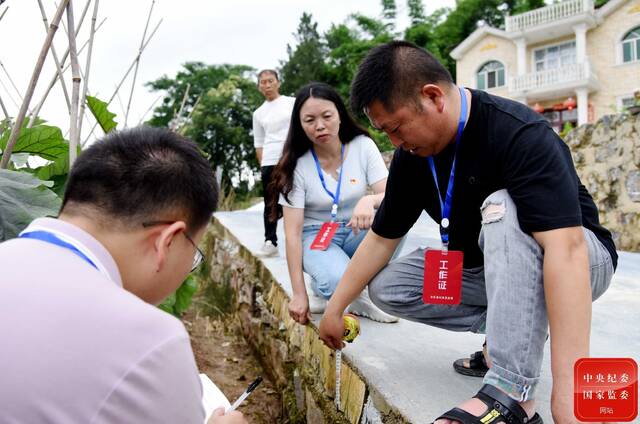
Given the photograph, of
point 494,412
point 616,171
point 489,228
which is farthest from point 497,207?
point 616,171

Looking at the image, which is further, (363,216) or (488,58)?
(488,58)

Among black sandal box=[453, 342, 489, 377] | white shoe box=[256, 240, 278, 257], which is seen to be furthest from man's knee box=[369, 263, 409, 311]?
white shoe box=[256, 240, 278, 257]

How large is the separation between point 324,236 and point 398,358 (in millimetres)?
728

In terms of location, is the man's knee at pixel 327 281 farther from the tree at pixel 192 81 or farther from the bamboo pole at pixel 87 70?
the tree at pixel 192 81

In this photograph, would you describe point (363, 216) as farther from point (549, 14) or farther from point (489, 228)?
point (549, 14)

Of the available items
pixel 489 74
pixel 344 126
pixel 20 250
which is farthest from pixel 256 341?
pixel 489 74

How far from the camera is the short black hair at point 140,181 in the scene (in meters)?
0.90

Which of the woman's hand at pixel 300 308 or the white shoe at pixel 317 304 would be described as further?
the white shoe at pixel 317 304

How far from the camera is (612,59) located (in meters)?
16.4

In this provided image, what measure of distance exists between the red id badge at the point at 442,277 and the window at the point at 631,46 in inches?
669

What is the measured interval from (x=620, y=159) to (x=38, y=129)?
4961 millimetres

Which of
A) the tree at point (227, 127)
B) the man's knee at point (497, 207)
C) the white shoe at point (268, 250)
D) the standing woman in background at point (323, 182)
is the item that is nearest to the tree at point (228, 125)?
the tree at point (227, 127)

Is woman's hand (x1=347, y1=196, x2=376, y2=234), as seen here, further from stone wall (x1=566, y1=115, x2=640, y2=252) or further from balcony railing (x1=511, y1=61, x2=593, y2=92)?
balcony railing (x1=511, y1=61, x2=593, y2=92)

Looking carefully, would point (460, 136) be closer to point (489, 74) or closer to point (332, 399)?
point (332, 399)
